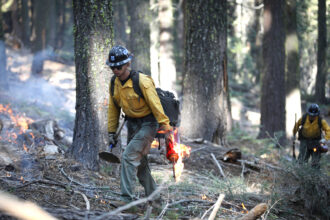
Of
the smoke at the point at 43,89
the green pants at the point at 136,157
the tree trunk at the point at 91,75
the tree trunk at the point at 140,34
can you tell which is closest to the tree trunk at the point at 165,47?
the tree trunk at the point at 140,34

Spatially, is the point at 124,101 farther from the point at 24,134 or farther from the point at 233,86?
the point at 233,86

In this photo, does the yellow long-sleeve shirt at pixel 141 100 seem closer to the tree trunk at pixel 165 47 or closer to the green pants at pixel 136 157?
the green pants at pixel 136 157

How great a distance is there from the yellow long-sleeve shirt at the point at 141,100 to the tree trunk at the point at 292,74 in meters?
13.3

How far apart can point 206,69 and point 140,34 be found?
5706 millimetres

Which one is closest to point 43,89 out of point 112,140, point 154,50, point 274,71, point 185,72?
point 154,50

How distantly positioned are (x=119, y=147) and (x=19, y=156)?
199 cm

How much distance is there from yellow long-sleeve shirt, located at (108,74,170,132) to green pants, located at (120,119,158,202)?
20 centimetres

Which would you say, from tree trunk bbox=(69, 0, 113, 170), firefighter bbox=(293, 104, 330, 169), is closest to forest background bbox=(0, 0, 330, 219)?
tree trunk bbox=(69, 0, 113, 170)

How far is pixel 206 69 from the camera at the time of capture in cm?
1098

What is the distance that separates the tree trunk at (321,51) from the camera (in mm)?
22436

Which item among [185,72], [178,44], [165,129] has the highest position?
[178,44]

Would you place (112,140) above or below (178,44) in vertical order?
below

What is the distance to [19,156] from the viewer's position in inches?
286

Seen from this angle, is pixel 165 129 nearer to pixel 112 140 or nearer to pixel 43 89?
pixel 112 140
